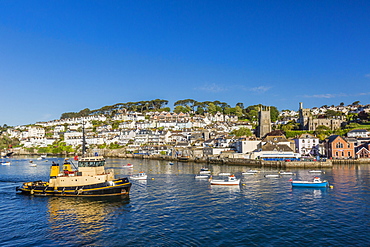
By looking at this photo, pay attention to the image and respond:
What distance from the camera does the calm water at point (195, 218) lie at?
18172mm

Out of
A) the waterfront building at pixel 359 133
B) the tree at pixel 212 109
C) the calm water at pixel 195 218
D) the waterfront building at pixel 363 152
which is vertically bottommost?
the calm water at pixel 195 218

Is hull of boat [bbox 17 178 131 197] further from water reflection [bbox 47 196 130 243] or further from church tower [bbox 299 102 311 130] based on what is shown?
church tower [bbox 299 102 311 130]

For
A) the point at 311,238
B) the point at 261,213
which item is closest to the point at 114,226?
the point at 261,213

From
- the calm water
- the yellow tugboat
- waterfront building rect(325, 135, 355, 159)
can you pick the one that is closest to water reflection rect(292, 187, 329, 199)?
the calm water

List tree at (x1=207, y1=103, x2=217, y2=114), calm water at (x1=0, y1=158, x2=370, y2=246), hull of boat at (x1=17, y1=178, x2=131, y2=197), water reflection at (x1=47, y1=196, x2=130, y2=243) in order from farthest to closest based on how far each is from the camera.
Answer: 1. tree at (x1=207, y1=103, x2=217, y2=114)
2. hull of boat at (x1=17, y1=178, x2=131, y2=197)
3. water reflection at (x1=47, y1=196, x2=130, y2=243)
4. calm water at (x1=0, y1=158, x2=370, y2=246)

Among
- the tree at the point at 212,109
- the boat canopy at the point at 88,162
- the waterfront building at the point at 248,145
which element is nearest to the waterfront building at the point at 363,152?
the waterfront building at the point at 248,145

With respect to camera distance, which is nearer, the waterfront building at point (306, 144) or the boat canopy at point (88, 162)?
the boat canopy at point (88, 162)

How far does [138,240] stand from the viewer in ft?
59.0

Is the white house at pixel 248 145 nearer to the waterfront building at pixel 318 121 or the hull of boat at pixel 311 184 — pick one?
the hull of boat at pixel 311 184

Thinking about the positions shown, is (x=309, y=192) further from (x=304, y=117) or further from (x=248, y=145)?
(x=304, y=117)

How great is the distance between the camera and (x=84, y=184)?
31.7 m

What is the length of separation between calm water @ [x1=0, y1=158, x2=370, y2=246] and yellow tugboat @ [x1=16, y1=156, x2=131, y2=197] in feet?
3.43

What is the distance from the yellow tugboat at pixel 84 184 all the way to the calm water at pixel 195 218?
1045 millimetres

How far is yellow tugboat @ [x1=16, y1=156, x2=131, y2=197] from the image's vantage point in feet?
102
